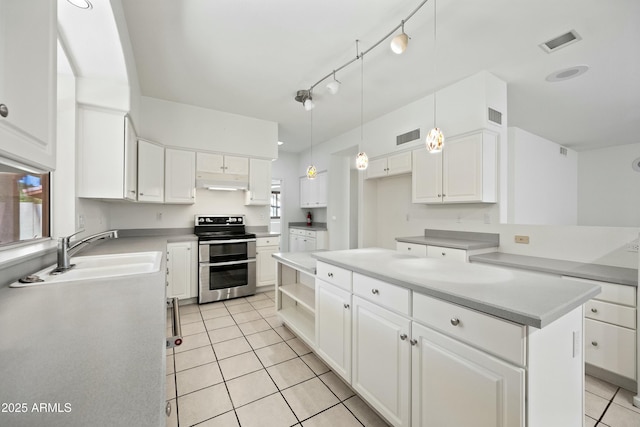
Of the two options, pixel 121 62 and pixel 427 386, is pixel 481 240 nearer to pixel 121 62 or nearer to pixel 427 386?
pixel 427 386

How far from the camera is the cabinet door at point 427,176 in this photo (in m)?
3.33

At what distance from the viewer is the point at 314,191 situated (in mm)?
6117

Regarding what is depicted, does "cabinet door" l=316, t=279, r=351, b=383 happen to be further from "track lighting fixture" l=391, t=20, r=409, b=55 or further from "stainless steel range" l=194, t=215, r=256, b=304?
"stainless steel range" l=194, t=215, r=256, b=304

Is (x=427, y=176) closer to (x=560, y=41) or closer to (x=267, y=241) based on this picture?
(x=560, y=41)

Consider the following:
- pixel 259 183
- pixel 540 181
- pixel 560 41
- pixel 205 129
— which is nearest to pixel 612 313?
pixel 560 41

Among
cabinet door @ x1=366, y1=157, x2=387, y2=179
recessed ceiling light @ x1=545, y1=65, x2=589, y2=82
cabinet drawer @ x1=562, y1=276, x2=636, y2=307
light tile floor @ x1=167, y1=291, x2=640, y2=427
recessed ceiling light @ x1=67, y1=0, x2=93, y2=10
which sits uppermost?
recessed ceiling light @ x1=545, y1=65, x2=589, y2=82

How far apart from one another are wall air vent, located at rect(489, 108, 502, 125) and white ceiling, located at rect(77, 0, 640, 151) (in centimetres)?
43

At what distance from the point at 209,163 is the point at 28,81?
3.34 metres

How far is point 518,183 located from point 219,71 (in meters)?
4.89

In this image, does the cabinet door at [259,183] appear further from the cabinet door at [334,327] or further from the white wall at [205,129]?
the cabinet door at [334,327]

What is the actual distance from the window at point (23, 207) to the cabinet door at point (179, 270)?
1.62 m

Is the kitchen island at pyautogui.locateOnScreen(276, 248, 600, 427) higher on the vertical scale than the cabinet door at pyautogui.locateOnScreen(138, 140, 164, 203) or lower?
lower

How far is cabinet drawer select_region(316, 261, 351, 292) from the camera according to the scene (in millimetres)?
1809

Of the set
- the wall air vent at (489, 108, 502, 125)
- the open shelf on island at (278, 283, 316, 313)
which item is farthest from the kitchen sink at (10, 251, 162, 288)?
the wall air vent at (489, 108, 502, 125)
